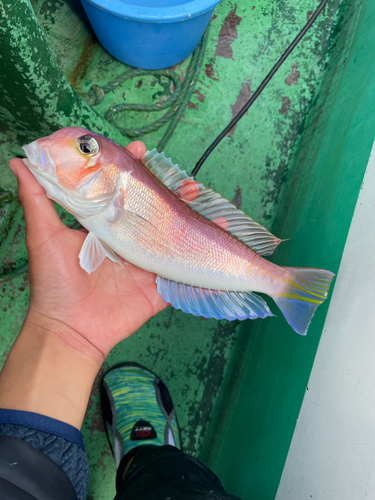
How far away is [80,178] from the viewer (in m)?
1.22

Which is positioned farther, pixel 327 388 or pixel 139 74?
pixel 139 74

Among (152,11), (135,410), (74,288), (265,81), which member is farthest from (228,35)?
(135,410)

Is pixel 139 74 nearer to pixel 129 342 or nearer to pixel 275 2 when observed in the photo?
pixel 275 2

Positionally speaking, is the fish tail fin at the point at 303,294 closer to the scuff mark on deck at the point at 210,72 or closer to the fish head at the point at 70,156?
the fish head at the point at 70,156

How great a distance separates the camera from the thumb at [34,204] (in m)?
1.21

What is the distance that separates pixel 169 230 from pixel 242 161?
1.18m

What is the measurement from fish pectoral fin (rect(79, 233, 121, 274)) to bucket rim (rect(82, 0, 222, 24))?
104 cm

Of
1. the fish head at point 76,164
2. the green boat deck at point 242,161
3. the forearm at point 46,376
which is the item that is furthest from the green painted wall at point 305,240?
the fish head at point 76,164

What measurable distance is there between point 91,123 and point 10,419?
133cm

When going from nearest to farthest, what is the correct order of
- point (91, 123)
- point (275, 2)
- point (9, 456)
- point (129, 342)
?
point (9, 456) → point (91, 123) → point (129, 342) → point (275, 2)

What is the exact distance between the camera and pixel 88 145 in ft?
3.93

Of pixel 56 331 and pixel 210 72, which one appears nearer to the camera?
pixel 56 331

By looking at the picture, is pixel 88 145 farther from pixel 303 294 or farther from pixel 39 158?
pixel 303 294

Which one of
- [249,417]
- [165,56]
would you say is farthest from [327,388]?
[165,56]
